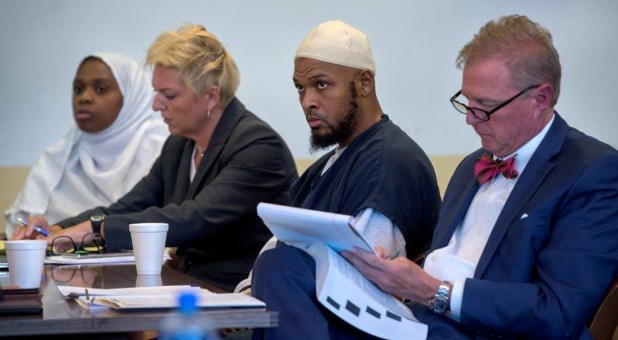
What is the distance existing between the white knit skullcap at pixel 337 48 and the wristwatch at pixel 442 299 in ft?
3.28

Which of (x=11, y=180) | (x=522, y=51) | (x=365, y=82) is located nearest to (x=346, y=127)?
(x=365, y=82)

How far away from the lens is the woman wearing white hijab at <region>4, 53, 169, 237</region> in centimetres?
511

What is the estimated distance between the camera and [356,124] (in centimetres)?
293

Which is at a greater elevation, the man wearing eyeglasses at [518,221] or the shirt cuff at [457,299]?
the man wearing eyeglasses at [518,221]

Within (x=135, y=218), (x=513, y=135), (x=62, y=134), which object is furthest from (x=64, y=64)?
(x=513, y=135)

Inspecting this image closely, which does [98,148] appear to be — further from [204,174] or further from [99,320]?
[99,320]

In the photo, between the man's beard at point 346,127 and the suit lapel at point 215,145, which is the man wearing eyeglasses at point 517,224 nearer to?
the man's beard at point 346,127

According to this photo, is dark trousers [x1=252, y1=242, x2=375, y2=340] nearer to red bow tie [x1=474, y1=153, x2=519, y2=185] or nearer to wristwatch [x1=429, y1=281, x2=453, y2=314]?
wristwatch [x1=429, y1=281, x2=453, y2=314]

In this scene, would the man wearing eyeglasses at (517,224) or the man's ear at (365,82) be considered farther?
the man's ear at (365,82)

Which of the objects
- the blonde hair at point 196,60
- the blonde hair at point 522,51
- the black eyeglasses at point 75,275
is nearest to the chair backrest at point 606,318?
the blonde hair at point 522,51

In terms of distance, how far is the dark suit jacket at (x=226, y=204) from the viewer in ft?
11.0

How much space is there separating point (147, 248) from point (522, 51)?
106 cm

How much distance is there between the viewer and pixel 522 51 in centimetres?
224

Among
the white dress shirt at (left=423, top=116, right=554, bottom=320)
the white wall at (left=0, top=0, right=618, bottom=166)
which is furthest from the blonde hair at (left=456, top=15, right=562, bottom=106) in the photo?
the white wall at (left=0, top=0, right=618, bottom=166)
